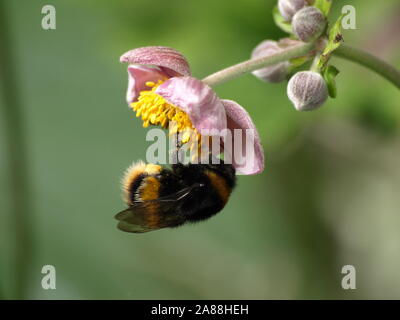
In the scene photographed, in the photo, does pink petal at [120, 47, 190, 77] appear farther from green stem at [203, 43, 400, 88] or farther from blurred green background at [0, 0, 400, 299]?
blurred green background at [0, 0, 400, 299]

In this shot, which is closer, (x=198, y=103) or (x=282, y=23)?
(x=198, y=103)

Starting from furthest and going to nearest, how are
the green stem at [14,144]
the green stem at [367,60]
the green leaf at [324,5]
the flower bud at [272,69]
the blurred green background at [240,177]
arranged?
the blurred green background at [240,177], the green stem at [14,144], the flower bud at [272,69], the green leaf at [324,5], the green stem at [367,60]

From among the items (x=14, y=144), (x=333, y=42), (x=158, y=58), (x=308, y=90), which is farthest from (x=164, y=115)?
(x=14, y=144)

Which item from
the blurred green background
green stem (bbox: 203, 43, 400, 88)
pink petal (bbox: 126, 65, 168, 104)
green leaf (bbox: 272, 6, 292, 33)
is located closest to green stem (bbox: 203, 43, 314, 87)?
green stem (bbox: 203, 43, 400, 88)

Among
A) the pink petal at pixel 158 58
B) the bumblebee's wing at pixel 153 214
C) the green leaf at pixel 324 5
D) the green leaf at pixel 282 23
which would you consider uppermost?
the green leaf at pixel 282 23

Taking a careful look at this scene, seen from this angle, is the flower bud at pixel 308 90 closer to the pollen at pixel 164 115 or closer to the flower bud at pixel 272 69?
the flower bud at pixel 272 69

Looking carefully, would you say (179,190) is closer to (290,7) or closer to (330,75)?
(330,75)

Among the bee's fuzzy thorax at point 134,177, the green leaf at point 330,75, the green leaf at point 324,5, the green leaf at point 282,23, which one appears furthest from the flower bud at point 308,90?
the bee's fuzzy thorax at point 134,177
